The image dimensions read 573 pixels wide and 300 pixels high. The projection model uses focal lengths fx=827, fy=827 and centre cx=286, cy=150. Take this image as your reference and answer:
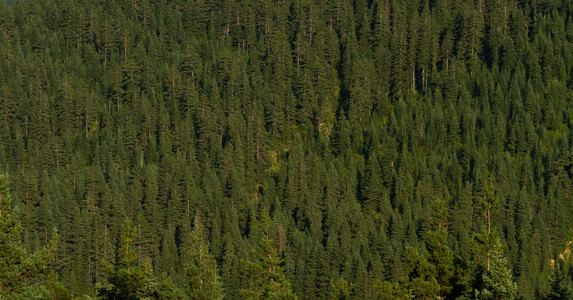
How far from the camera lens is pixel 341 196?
172250 mm

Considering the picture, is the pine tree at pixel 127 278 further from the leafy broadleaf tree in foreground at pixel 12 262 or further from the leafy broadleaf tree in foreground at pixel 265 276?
the leafy broadleaf tree in foreground at pixel 12 262

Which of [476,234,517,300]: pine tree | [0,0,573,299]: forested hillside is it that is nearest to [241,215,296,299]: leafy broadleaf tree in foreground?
[476,234,517,300]: pine tree

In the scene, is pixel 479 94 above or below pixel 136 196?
above

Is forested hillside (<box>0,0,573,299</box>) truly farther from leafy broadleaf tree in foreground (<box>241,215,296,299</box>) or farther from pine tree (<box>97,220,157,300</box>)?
pine tree (<box>97,220,157,300</box>)

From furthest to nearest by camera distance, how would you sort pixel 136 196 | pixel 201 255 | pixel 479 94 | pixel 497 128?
pixel 479 94, pixel 497 128, pixel 136 196, pixel 201 255

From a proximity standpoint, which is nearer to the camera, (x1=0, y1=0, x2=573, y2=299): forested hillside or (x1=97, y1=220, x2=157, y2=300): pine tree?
(x1=97, y1=220, x2=157, y2=300): pine tree

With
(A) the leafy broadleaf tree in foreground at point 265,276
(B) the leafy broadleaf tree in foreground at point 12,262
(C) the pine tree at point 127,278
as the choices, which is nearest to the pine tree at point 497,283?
(A) the leafy broadleaf tree in foreground at point 265,276

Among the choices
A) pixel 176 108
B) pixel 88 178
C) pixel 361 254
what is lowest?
pixel 361 254

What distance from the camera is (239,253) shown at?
5871 inches

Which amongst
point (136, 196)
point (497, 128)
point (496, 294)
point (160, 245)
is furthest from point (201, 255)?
point (497, 128)

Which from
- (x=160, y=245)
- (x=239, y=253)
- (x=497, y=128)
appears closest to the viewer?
(x=239, y=253)

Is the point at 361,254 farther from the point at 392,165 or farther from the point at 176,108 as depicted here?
the point at 176,108

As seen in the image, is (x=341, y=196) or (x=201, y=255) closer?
(x=201, y=255)

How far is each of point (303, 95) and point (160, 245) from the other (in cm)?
5837
